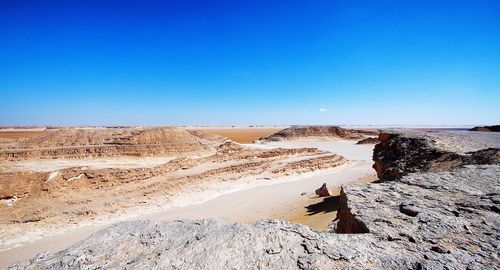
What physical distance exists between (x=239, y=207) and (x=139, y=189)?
18.2 ft

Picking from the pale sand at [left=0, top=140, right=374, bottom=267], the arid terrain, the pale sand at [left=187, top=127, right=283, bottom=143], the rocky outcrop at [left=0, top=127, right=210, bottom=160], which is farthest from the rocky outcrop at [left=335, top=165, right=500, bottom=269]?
the pale sand at [left=187, top=127, right=283, bottom=143]

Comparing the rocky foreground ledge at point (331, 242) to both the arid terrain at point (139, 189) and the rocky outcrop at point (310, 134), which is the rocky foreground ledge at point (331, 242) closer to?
the arid terrain at point (139, 189)

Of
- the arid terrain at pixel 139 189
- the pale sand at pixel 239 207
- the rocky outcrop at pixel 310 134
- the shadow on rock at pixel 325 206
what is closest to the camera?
the pale sand at pixel 239 207

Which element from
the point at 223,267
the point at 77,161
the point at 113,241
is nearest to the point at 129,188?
the point at 77,161

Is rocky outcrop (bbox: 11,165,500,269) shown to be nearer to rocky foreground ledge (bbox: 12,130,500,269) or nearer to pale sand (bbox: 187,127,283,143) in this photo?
rocky foreground ledge (bbox: 12,130,500,269)

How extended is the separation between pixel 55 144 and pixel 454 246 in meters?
30.7

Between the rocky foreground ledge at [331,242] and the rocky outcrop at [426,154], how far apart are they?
3376 millimetres

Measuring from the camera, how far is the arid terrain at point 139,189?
34.0 feet

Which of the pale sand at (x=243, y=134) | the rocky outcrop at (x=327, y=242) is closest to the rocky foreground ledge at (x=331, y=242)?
the rocky outcrop at (x=327, y=242)

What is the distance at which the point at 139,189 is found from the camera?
14.3m

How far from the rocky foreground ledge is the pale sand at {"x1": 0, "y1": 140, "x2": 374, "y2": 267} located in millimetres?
5919

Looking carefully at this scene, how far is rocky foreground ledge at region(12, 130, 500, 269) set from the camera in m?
2.63

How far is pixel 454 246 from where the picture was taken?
278cm

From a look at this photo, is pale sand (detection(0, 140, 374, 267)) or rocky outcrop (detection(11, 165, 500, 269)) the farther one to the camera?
pale sand (detection(0, 140, 374, 267))
